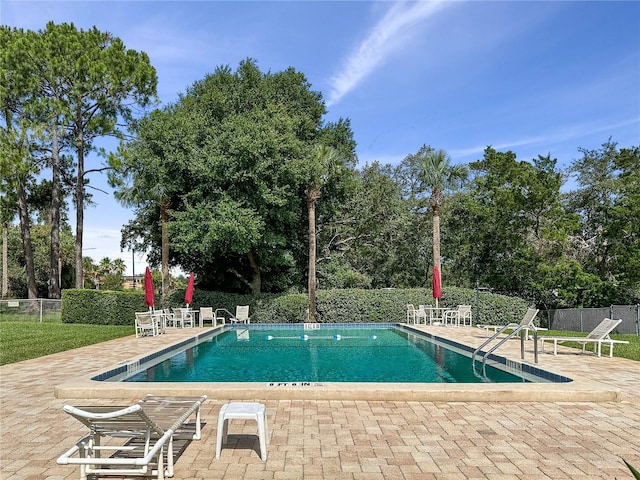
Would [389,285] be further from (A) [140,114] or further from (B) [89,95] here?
(B) [89,95]

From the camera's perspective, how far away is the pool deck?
397 centimetres

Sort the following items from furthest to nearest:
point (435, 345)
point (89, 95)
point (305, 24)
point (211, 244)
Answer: point (89, 95) < point (211, 244) < point (435, 345) < point (305, 24)

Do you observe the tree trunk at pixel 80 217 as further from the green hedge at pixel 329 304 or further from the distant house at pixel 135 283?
the distant house at pixel 135 283

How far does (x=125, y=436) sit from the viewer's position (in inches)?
150

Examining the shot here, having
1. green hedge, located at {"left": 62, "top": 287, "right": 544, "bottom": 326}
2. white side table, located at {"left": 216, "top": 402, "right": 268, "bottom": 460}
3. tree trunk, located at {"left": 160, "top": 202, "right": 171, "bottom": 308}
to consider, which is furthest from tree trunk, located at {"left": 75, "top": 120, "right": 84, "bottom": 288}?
white side table, located at {"left": 216, "top": 402, "right": 268, "bottom": 460}

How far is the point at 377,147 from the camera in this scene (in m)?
32.1

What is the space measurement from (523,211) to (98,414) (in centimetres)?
2287

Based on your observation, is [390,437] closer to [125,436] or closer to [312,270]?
[125,436]

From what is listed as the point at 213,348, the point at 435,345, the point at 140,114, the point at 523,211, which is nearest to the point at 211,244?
the point at 213,348

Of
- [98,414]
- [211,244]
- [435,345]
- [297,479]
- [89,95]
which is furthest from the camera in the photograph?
[89,95]

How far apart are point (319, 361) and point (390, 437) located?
669 centimetres

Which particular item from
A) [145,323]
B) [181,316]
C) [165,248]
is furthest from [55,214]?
[145,323]

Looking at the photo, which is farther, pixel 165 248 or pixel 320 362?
pixel 165 248

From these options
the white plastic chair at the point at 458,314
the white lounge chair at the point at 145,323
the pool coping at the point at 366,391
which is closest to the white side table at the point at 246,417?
the pool coping at the point at 366,391
